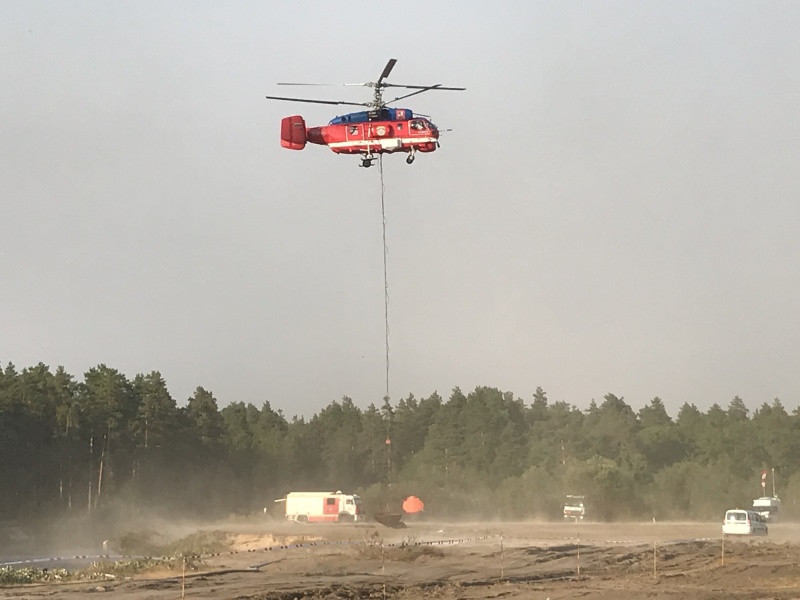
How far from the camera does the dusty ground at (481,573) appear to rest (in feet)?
99.2

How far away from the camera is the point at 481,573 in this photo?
1438 inches

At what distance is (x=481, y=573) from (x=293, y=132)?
56.6 feet

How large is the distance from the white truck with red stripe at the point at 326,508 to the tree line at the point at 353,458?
24.4 feet

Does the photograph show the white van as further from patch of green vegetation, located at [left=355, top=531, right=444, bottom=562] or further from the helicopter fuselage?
the helicopter fuselage

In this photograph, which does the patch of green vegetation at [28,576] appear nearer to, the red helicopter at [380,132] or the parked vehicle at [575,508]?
the red helicopter at [380,132]

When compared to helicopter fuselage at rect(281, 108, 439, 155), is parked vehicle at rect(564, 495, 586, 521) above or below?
below

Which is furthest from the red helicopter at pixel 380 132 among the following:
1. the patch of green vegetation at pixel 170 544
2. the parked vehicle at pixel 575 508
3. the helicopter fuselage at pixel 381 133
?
the parked vehicle at pixel 575 508

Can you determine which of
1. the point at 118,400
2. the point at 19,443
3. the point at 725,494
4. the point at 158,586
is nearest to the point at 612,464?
the point at 725,494

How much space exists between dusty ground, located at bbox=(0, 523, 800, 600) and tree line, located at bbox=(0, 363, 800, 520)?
21.4 meters

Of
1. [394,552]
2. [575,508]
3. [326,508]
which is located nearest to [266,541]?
[394,552]

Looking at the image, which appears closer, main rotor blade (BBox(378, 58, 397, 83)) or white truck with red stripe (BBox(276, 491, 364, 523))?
main rotor blade (BBox(378, 58, 397, 83))

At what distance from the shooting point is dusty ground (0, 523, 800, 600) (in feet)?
99.2

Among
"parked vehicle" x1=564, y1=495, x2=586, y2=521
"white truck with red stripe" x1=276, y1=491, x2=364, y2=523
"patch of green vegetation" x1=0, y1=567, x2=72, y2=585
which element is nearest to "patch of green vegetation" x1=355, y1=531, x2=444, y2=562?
"patch of green vegetation" x1=0, y1=567, x2=72, y2=585

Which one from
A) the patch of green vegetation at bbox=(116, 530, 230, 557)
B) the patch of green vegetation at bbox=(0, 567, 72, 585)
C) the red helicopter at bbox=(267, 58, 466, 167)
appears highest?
the red helicopter at bbox=(267, 58, 466, 167)
